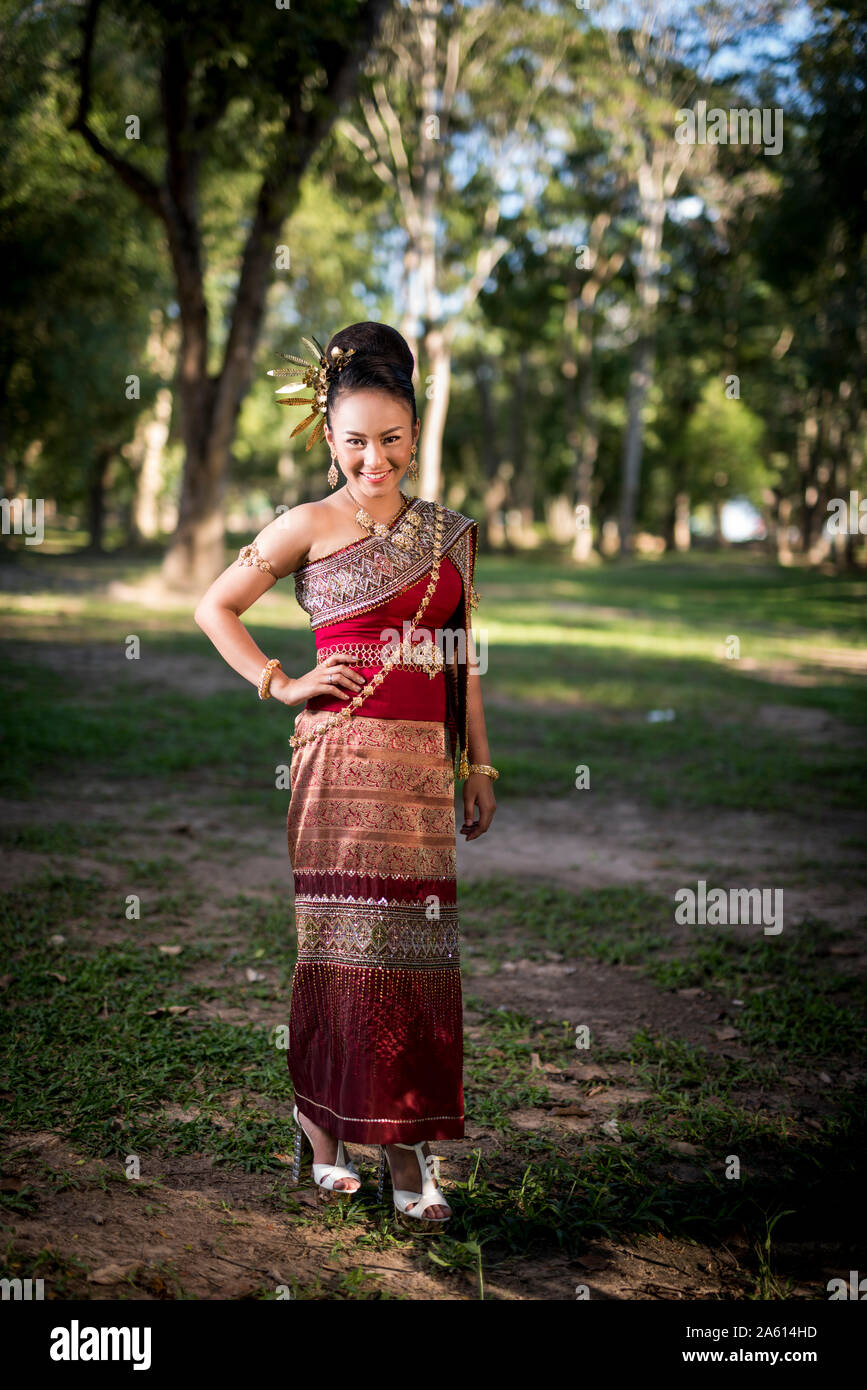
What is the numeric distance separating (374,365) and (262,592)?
63cm

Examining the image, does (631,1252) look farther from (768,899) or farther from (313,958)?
(768,899)

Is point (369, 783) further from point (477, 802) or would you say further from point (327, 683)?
point (477, 802)

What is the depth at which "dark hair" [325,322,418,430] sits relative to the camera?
9.36 ft

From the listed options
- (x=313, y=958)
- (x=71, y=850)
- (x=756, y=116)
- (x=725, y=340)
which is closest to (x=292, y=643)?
(x=71, y=850)

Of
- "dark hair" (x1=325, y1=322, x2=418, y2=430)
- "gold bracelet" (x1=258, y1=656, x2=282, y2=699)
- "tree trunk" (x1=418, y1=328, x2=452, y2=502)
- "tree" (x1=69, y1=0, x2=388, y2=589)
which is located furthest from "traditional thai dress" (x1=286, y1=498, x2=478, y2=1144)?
"tree trunk" (x1=418, y1=328, x2=452, y2=502)

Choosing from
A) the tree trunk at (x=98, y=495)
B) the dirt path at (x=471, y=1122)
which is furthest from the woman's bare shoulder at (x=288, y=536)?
the tree trunk at (x=98, y=495)

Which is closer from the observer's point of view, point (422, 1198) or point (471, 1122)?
point (422, 1198)

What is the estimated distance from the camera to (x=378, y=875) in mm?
2885

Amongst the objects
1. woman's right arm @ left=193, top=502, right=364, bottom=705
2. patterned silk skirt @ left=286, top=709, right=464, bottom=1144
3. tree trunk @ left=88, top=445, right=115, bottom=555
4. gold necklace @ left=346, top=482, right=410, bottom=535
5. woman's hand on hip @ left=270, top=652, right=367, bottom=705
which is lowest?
patterned silk skirt @ left=286, top=709, right=464, bottom=1144

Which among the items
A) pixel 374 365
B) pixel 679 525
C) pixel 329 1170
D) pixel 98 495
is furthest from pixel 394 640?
pixel 679 525

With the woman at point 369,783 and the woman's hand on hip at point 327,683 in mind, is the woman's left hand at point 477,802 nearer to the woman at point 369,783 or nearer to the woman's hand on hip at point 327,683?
the woman at point 369,783

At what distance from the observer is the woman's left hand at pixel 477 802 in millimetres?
3191

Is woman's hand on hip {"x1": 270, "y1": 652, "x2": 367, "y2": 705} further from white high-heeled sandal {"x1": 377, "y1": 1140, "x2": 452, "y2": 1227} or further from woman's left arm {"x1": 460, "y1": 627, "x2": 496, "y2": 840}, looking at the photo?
white high-heeled sandal {"x1": 377, "y1": 1140, "x2": 452, "y2": 1227}

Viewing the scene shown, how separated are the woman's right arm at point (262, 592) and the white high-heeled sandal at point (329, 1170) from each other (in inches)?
45.4
